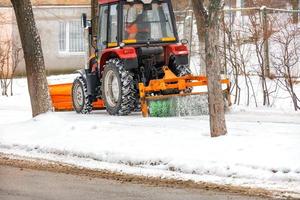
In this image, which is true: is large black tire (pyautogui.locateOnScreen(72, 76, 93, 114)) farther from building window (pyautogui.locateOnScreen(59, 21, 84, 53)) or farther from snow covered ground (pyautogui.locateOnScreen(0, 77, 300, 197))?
building window (pyautogui.locateOnScreen(59, 21, 84, 53))

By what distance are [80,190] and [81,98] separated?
896 centimetres

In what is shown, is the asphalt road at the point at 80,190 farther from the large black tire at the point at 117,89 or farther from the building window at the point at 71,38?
the building window at the point at 71,38

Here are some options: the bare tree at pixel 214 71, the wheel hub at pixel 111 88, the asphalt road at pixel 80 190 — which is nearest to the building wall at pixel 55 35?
the wheel hub at pixel 111 88

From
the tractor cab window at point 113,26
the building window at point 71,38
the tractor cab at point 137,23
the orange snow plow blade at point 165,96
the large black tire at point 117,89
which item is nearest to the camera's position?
the orange snow plow blade at point 165,96

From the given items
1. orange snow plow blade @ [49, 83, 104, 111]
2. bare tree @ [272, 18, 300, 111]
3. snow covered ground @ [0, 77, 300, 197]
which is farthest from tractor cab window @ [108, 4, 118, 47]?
bare tree @ [272, 18, 300, 111]

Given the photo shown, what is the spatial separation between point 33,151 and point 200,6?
12.5ft

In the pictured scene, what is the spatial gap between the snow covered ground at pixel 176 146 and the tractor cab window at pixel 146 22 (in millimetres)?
1851

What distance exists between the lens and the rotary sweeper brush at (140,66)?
1559 cm

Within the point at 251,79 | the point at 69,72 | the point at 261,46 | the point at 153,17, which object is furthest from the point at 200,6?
the point at 69,72

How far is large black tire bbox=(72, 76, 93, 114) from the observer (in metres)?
17.6

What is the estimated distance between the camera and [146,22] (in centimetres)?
1667

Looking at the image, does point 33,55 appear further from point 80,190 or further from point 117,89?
point 80,190

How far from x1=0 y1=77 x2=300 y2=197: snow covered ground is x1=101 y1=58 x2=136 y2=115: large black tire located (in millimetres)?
391

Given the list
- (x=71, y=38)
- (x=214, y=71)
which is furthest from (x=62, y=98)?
(x=71, y=38)
